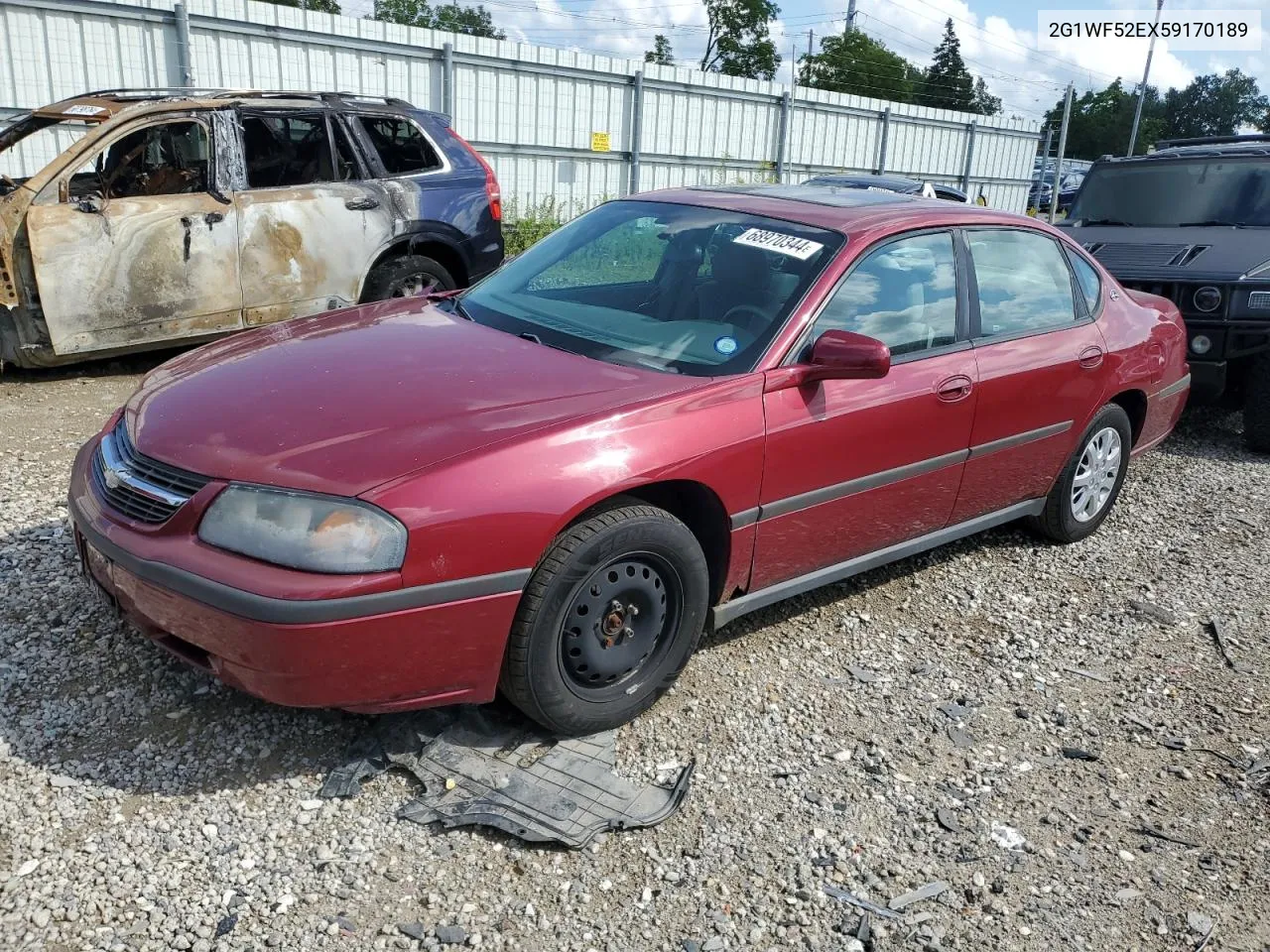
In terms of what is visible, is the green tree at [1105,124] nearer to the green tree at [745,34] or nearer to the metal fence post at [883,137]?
the green tree at [745,34]

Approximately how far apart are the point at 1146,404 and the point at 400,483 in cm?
409

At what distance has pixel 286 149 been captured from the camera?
709 cm

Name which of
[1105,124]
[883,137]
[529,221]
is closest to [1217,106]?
[1105,124]

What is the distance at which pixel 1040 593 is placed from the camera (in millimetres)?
4602

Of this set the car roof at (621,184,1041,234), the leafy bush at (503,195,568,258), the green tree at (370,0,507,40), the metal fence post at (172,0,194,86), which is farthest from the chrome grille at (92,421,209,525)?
the green tree at (370,0,507,40)

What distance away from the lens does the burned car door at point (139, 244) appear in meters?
6.00

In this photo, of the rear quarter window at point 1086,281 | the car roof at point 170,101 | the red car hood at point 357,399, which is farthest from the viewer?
the car roof at point 170,101

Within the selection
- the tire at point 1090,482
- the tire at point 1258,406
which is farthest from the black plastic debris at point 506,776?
the tire at point 1258,406

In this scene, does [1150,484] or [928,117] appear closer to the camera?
[1150,484]

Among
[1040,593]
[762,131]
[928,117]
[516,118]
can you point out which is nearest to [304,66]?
[516,118]

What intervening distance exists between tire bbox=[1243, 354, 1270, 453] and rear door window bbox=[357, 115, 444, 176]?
5774 millimetres

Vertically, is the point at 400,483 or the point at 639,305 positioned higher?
the point at 639,305

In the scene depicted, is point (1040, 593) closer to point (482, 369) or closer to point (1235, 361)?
point (482, 369)

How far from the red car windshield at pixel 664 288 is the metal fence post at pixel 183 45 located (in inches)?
319
